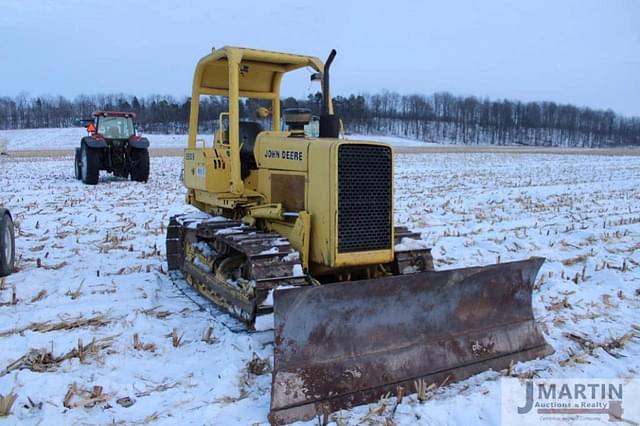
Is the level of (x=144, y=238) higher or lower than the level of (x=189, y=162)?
lower

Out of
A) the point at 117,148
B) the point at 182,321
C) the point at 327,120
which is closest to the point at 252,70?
the point at 327,120

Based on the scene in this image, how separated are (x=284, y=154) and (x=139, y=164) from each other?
15.3 m

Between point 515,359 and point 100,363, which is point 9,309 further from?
point 515,359

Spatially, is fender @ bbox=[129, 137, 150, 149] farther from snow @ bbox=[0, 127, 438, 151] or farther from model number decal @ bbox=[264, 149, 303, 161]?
snow @ bbox=[0, 127, 438, 151]

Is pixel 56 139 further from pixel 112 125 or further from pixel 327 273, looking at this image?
pixel 327 273

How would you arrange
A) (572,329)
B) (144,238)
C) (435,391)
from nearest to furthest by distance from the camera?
1. (435,391)
2. (572,329)
3. (144,238)

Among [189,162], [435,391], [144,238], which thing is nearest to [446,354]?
[435,391]

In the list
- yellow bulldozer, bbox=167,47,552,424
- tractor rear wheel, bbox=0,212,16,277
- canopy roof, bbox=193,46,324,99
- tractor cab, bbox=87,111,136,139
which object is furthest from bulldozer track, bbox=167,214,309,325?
tractor cab, bbox=87,111,136,139

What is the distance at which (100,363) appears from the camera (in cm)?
450

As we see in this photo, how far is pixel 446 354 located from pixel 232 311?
7.20ft

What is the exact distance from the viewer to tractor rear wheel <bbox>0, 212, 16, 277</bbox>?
681 cm

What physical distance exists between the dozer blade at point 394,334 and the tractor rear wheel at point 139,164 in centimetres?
1674

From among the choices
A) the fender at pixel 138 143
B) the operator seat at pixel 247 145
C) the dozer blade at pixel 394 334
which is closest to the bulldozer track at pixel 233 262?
the operator seat at pixel 247 145

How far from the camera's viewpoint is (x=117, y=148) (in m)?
20.0
